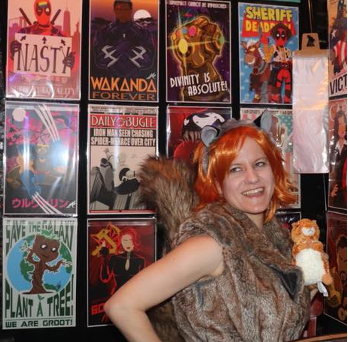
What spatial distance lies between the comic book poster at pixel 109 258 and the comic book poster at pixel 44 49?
0.86 metres

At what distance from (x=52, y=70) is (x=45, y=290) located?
4.51ft

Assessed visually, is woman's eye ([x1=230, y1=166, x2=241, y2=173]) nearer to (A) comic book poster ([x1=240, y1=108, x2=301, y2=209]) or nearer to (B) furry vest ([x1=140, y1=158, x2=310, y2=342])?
(B) furry vest ([x1=140, y1=158, x2=310, y2=342])

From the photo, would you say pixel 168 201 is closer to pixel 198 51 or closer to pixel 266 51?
pixel 198 51

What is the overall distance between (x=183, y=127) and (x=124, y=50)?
2.07 ft

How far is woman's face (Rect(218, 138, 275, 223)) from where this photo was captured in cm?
180

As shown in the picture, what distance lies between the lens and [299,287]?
66.9 inches

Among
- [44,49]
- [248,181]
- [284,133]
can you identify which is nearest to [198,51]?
[284,133]

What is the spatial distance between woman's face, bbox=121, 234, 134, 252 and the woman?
1.25 m

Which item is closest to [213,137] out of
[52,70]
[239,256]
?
[239,256]

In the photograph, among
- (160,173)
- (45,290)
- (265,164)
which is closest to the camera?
(265,164)

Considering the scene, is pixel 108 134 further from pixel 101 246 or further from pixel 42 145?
pixel 101 246

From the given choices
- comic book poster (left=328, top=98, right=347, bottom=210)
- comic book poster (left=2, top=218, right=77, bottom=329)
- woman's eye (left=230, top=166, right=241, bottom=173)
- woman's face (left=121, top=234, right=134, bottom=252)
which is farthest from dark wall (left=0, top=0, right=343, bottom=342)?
woman's eye (left=230, top=166, right=241, bottom=173)

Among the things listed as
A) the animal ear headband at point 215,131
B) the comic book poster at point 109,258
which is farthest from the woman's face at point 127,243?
the animal ear headband at point 215,131

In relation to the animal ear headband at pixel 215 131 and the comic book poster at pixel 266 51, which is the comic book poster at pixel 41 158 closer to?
the comic book poster at pixel 266 51
